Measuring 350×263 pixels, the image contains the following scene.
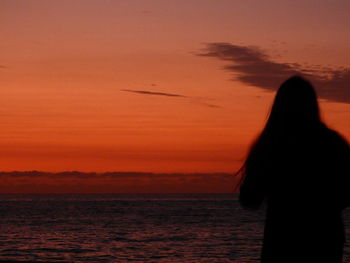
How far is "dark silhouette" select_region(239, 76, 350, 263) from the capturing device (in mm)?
3201

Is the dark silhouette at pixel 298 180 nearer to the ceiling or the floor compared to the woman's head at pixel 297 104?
nearer to the floor

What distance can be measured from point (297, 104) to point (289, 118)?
8 cm

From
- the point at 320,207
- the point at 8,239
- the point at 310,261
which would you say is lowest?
the point at 8,239

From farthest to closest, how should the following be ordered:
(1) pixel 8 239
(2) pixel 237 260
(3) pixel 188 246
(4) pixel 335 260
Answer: (1) pixel 8 239 → (3) pixel 188 246 → (2) pixel 237 260 → (4) pixel 335 260

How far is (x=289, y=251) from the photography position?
326cm

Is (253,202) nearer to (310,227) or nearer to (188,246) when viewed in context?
(310,227)

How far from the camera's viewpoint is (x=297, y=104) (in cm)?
332

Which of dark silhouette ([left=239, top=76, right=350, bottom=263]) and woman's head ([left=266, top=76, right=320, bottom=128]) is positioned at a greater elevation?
woman's head ([left=266, top=76, right=320, bottom=128])

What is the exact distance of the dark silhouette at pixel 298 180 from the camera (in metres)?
3.20

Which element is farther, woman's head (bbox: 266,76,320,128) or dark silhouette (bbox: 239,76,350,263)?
woman's head (bbox: 266,76,320,128)

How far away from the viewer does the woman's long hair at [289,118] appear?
3.30 m

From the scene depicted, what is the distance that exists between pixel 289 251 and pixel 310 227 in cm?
16

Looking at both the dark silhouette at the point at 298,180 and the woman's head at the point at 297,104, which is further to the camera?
the woman's head at the point at 297,104

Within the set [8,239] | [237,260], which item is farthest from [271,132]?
[8,239]
